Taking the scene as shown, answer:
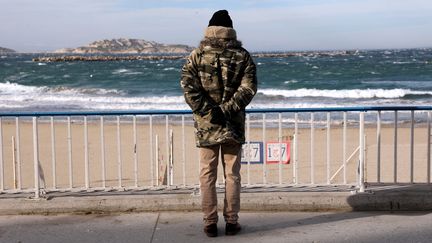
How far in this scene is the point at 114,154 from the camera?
12.8 meters

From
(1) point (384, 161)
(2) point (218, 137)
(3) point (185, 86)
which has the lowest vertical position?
(1) point (384, 161)

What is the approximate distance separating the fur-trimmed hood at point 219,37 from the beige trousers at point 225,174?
0.89 metres

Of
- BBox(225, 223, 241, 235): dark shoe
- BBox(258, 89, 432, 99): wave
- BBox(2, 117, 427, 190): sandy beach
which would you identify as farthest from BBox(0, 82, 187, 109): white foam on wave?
BBox(225, 223, 241, 235): dark shoe

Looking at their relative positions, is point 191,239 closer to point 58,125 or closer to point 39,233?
point 39,233

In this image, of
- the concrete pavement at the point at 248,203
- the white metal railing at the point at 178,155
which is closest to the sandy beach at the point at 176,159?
the white metal railing at the point at 178,155

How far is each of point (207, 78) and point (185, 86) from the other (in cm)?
20

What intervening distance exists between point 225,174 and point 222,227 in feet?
2.22

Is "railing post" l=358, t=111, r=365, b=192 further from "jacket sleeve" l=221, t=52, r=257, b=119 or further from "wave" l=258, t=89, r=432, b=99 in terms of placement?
"wave" l=258, t=89, r=432, b=99

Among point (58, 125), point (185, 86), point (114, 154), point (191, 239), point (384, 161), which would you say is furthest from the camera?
point (58, 125)

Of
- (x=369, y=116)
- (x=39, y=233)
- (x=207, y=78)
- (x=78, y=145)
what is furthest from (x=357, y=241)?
(x=369, y=116)

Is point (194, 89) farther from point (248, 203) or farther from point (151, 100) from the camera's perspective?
point (151, 100)

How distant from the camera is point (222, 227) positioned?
602cm

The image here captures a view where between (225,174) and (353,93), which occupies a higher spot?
(225,174)

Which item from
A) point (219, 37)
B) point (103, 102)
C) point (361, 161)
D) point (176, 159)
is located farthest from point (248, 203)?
point (103, 102)
